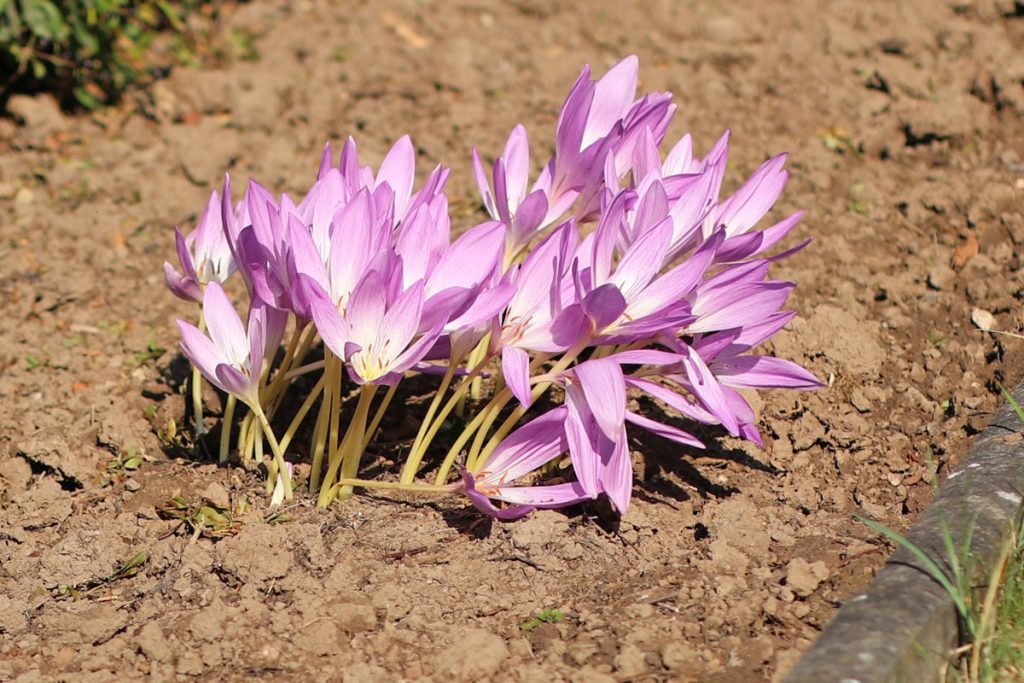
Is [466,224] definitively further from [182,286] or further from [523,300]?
[523,300]

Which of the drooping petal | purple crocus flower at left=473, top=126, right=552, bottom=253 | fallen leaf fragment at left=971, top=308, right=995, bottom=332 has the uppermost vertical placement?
purple crocus flower at left=473, top=126, right=552, bottom=253

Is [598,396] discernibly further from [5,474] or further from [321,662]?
[5,474]

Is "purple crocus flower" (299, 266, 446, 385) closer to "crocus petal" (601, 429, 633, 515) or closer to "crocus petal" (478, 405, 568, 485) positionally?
"crocus petal" (478, 405, 568, 485)

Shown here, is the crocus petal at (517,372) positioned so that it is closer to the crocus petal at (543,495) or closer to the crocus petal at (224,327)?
the crocus petal at (543,495)

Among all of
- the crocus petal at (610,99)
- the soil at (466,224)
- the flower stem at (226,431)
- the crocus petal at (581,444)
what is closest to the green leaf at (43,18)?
the soil at (466,224)

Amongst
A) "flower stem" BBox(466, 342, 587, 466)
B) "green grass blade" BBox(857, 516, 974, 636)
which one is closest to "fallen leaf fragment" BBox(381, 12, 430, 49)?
"flower stem" BBox(466, 342, 587, 466)

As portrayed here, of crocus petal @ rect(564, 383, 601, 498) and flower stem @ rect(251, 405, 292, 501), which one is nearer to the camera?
crocus petal @ rect(564, 383, 601, 498)

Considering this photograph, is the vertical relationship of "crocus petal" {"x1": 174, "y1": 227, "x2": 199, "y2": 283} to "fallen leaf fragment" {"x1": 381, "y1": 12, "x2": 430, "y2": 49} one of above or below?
below

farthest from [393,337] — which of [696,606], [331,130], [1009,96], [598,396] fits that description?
[1009,96]
